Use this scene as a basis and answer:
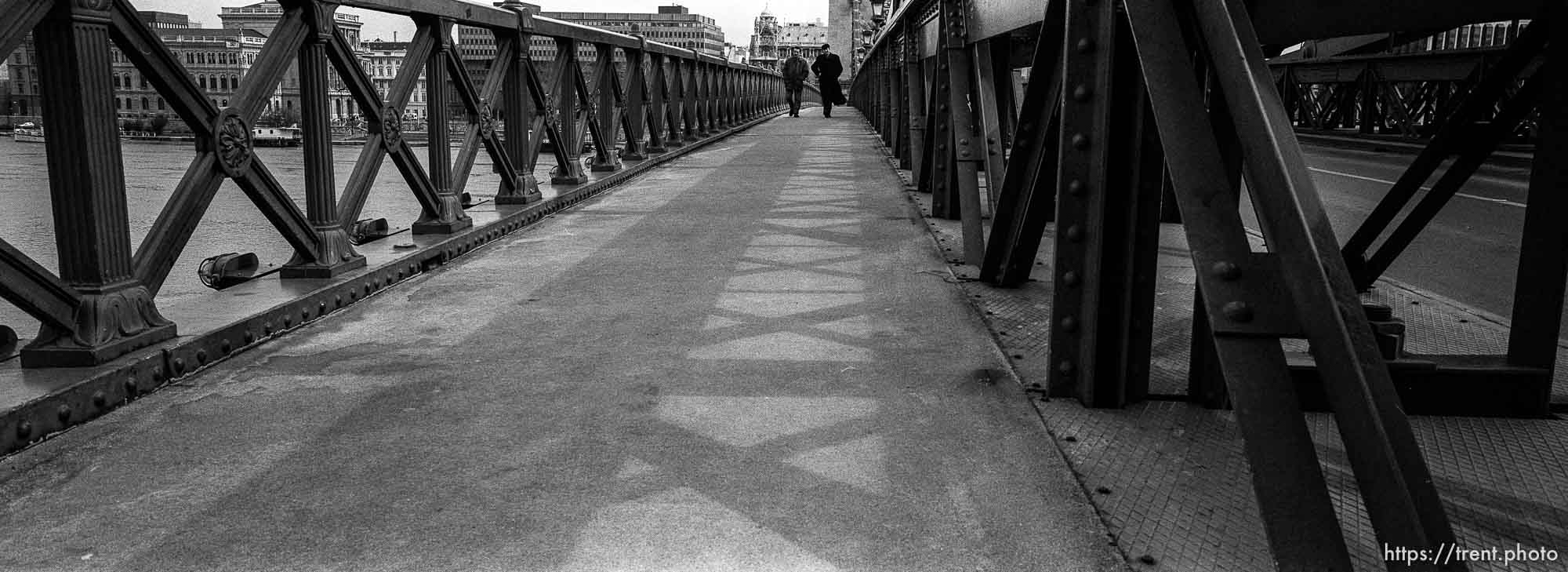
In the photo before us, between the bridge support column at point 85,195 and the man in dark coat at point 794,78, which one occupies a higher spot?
the man in dark coat at point 794,78

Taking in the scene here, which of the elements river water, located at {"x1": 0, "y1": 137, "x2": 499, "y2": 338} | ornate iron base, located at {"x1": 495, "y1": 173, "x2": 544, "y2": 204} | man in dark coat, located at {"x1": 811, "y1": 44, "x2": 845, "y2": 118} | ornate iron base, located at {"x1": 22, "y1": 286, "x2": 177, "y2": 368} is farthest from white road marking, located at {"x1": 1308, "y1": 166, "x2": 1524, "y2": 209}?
man in dark coat, located at {"x1": 811, "y1": 44, "x2": 845, "y2": 118}

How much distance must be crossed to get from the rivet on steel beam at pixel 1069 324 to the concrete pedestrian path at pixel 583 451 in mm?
294

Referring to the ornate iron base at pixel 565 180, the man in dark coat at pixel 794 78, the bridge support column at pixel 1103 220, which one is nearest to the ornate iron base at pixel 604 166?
the ornate iron base at pixel 565 180

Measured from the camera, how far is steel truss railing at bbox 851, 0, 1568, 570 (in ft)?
6.90

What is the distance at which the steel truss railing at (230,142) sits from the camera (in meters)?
3.64

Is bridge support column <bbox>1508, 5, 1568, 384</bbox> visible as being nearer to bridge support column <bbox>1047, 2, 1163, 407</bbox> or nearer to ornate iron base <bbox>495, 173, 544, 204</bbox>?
bridge support column <bbox>1047, 2, 1163, 407</bbox>

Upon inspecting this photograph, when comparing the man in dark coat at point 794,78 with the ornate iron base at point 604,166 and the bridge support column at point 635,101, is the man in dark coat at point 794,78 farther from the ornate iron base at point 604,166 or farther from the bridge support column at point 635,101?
the ornate iron base at point 604,166

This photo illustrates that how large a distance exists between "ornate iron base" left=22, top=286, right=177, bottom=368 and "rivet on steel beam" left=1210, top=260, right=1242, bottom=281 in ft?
11.0

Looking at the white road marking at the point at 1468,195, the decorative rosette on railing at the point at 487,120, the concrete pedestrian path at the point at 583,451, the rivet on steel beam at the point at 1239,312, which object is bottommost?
the concrete pedestrian path at the point at 583,451

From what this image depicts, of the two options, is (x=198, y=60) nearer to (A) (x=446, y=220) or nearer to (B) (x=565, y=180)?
(A) (x=446, y=220)

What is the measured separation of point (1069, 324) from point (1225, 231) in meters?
1.19

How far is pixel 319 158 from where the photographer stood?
5496 millimetres

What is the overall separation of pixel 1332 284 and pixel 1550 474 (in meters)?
1.34

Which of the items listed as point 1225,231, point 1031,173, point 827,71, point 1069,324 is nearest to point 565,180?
point 1031,173
